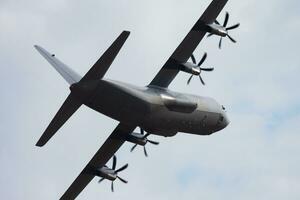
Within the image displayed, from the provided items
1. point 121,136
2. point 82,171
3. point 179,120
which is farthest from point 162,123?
point 82,171

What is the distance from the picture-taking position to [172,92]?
201 ft

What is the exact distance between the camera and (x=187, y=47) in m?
60.3

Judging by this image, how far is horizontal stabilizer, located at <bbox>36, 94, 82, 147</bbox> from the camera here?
192 ft

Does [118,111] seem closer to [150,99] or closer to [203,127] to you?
[150,99]

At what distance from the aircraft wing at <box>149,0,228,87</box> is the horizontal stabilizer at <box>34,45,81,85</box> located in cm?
546

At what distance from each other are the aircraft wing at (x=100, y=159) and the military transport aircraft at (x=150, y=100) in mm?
96

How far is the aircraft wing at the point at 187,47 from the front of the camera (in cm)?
5978

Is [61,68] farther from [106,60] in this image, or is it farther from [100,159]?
[100,159]

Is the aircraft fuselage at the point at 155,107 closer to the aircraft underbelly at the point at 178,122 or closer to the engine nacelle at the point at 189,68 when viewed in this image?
the aircraft underbelly at the point at 178,122

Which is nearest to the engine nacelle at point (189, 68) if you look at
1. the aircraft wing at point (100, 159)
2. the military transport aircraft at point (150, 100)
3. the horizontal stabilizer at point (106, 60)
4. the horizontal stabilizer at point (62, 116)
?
the military transport aircraft at point (150, 100)

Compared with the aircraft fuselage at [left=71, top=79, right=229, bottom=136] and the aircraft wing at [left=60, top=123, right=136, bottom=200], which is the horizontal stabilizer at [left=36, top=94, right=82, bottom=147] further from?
the aircraft wing at [left=60, top=123, right=136, bottom=200]

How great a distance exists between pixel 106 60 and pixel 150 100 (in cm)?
490

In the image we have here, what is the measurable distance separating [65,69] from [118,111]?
16.7 ft

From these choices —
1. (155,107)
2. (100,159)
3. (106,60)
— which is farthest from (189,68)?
(100,159)
